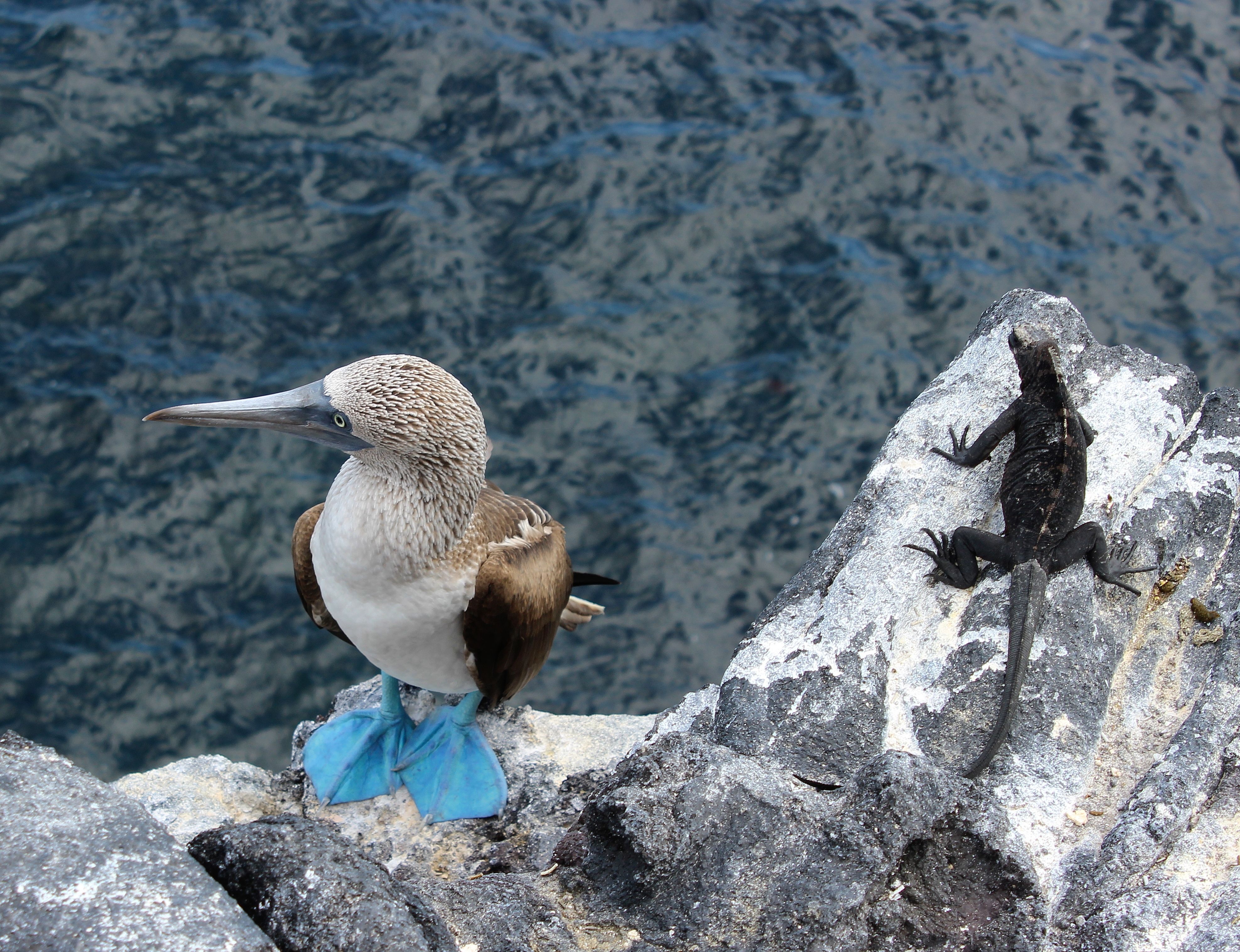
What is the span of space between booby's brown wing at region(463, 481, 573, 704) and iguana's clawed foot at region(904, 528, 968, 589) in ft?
4.43

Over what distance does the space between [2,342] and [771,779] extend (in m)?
6.67

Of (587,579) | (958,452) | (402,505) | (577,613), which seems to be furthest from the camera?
(577,613)

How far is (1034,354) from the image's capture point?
4.13 meters

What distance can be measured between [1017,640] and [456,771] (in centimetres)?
207

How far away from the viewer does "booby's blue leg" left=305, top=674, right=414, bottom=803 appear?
408 centimetres

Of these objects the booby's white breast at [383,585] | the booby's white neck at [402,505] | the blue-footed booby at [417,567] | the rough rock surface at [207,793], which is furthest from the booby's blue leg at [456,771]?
the booby's white neck at [402,505]

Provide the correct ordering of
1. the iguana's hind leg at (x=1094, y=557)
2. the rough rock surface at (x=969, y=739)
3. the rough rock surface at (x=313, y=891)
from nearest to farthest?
the rough rock surface at (x=313, y=891), the rough rock surface at (x=969, y=739), the iguana's hind leg at (x=1094, y=557)

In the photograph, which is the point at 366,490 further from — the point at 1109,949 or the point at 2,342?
the point at 2,342

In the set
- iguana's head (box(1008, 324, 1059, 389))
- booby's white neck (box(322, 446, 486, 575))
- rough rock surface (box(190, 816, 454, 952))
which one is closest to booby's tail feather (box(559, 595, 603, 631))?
booby's white neck (box(322, 446, 486, 575))

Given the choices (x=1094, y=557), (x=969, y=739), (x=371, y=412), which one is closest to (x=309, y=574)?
(x=371, y=412)

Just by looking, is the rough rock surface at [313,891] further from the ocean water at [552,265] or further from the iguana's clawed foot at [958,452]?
the ocean water at [552,265]

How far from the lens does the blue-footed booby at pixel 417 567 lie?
3416 mm

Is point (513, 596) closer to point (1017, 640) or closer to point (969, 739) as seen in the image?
point (969, 739)

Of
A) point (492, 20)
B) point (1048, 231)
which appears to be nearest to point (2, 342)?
point (492, 20)
